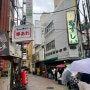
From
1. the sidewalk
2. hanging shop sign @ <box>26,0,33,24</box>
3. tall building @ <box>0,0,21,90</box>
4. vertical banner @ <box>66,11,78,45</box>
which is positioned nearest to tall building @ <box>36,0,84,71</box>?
vertical banner @ <box>66,11,78,45</box>

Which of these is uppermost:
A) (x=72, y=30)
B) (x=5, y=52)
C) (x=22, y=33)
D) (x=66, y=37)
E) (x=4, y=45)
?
(x=72, y=30)

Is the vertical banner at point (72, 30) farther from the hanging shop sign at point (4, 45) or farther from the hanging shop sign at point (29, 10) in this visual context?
the hanging shop sign at point (4, 45)

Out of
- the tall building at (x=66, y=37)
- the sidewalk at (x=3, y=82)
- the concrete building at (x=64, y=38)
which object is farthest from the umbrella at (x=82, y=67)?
the concrete building at (x=64, y=38)

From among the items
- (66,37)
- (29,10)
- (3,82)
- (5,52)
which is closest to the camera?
(5,52)

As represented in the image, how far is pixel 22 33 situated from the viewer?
529 inches

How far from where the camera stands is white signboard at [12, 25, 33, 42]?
43.6ft

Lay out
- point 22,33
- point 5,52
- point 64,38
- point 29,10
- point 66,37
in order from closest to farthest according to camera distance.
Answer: point 5,52 < point 22,33 < point 29,10 < point 66,37 < point 64,38

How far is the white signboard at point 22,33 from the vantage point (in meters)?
13.3

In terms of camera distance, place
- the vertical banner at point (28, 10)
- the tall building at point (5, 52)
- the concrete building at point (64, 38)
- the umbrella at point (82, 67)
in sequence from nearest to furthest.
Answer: the umbrella at point (82, 67), the tall building at point (5, 52), the vertical banner at point (28, 10), the concrete building at point (64, 38)

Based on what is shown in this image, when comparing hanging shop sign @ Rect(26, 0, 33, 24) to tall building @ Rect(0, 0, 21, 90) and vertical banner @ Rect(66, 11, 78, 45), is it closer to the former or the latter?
tall building @ Rect(0, 0, 21, 90)

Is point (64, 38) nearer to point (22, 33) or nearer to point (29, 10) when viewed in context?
point (29, 10)

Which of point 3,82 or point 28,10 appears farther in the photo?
point 28,10

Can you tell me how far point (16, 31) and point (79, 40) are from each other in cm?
1417

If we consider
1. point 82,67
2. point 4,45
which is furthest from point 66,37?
point 82,67
